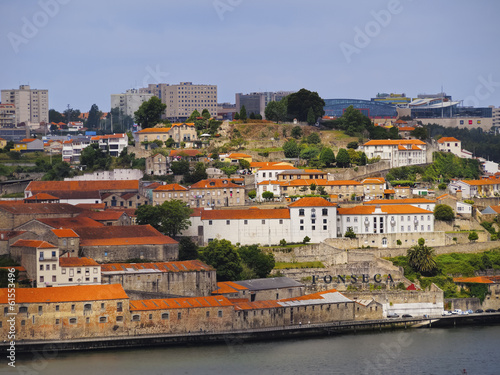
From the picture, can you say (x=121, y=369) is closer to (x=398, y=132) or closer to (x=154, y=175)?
(x=154, y=175)

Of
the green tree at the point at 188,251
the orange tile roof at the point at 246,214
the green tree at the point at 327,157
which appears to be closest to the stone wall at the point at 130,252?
the green tree at the point at 188,251

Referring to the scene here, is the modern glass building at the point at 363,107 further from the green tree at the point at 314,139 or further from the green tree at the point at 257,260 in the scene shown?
the green tree at the point at 257,260

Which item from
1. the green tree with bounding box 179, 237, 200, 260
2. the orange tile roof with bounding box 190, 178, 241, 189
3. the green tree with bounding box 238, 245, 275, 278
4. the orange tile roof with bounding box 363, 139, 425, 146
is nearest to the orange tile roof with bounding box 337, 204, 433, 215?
the green tree with bounding box 238, 245, 275, 278

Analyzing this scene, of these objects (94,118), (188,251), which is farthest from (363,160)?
(94,118)

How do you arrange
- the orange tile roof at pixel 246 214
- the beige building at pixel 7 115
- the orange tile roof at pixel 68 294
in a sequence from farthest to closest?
the beige building at pixel 7 115
the orange tile roof at pixel 246 214
the orange tile roof at pixel 68 294

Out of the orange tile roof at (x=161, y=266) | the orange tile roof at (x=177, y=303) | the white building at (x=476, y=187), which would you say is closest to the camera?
the orange tile roof at (x=177, y=303)

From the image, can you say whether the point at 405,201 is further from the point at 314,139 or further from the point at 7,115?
the point at 7,115
